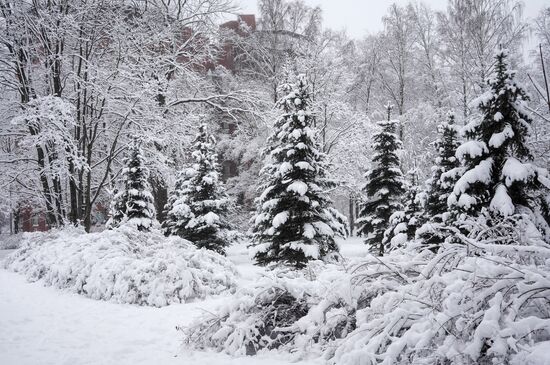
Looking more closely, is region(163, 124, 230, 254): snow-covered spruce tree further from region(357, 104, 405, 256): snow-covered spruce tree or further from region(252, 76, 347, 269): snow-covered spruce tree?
region(357, 104, 405, 256): snow-covered spruce tree

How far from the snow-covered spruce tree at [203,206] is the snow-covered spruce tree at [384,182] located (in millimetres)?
5676

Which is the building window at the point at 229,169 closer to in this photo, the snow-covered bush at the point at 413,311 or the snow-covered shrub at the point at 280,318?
the snow-covered shrub at the point at 280,318

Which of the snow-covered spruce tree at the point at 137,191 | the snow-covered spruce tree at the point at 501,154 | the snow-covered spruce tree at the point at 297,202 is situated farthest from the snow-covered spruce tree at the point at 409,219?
the snow-covered spruce tree at the point at 137,191

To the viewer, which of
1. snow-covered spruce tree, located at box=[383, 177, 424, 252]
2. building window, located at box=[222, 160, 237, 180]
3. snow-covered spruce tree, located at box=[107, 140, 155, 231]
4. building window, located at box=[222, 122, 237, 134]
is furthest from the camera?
building window, located at box=[222, 160, 237, 180]

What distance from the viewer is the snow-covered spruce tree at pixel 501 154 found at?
295 inches

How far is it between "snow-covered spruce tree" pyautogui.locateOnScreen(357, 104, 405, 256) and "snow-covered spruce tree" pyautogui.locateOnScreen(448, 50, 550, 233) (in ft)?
24.0

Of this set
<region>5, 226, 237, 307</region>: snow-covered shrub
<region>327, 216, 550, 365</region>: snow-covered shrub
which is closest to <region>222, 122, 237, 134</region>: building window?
<region>5, 226, 237, 307</region>: snow-covered shrub

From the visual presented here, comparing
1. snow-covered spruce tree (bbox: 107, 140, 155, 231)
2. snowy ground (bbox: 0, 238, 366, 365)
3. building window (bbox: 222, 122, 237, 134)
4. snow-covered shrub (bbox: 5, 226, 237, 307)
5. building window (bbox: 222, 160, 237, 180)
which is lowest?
snowy ground (bbox: 0, 238, 366, 365)

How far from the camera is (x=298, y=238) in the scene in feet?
35.8

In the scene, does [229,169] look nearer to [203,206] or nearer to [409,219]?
[203,206]

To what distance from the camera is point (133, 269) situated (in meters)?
7.82

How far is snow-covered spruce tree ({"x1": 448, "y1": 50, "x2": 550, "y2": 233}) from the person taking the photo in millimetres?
7492

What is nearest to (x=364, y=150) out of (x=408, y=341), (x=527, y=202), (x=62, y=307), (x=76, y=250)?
(x=527, y=202)

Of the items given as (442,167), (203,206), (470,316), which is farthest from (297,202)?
(470,316)
